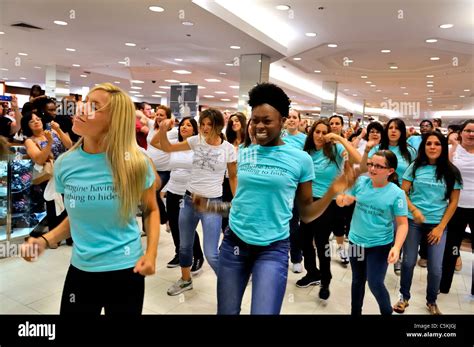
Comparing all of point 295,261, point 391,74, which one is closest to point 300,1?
point 295,261

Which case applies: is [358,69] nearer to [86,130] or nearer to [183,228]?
[183,228]

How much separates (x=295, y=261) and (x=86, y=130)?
287 cm

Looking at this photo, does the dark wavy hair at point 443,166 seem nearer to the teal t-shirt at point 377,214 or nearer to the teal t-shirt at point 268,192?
the teal t-shirt at point 377,214

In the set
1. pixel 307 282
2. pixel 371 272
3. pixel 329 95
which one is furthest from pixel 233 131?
pixel 329 95

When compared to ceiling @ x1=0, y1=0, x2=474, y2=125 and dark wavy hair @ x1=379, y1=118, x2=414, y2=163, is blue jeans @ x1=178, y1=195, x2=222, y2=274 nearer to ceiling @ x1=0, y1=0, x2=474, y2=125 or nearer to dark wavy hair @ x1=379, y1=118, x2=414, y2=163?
dark wavy hair @ x1=379, y1=118, x2=414, y2=163

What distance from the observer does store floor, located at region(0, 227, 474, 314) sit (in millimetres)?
2896

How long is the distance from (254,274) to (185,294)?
1674 mm

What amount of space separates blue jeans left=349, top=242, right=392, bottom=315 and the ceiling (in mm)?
3894

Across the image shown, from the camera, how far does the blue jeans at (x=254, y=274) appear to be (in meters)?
1.65

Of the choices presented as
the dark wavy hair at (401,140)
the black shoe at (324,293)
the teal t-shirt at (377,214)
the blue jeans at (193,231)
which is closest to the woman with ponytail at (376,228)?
the teal t-shirt at (377,214)

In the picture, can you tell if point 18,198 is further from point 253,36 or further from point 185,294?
point 253,36

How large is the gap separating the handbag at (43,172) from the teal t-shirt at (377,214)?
310 cm

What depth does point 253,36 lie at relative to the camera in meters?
6.28

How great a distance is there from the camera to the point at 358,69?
1000 centimetres
